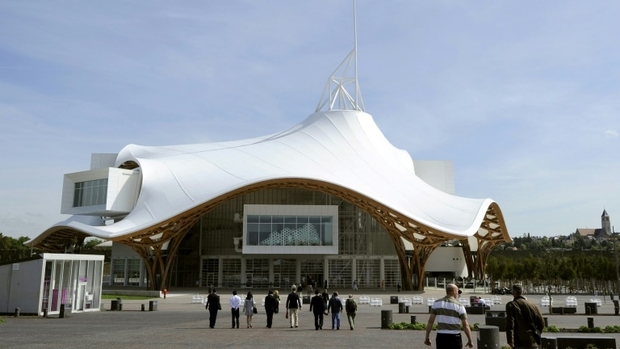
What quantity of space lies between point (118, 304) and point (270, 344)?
15777 millimetres

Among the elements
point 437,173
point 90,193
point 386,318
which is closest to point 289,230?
point 90,193

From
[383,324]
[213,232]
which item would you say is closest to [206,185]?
[213,232]

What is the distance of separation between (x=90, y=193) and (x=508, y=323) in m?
49.5

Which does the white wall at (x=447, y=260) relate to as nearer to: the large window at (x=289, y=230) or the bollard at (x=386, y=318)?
the large window at (x=289, y=230)

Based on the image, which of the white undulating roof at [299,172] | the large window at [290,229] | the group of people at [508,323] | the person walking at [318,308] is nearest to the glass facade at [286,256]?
the large window at [290,229]

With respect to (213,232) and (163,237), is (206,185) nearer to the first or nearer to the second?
(163,237)

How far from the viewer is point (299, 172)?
1742 inches

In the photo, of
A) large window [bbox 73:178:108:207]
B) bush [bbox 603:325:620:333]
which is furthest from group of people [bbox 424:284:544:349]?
large window [bbox 73:178:108:207]

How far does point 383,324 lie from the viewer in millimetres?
18531

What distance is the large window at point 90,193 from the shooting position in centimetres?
5062

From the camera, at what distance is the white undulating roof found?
42.8m

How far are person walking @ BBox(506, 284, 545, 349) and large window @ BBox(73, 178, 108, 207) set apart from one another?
46.7 m

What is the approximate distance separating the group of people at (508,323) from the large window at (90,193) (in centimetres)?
4625

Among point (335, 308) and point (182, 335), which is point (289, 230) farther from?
point (182, 335)
